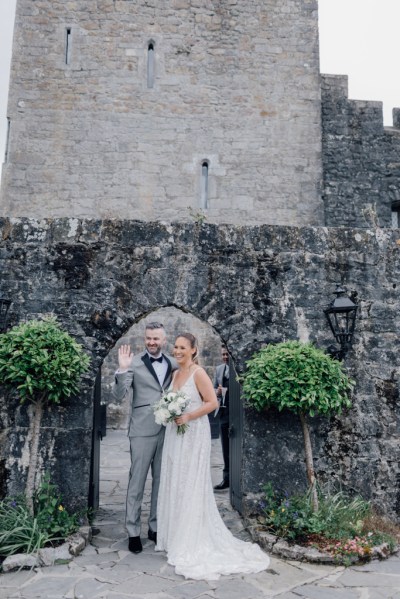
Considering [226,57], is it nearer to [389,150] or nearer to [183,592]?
[389,150]

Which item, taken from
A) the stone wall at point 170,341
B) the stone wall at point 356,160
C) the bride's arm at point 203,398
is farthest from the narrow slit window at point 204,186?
the bride's arm at point 203,398

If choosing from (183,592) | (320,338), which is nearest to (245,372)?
(320,338)

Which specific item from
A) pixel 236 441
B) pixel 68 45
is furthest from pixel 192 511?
pixel 68 45

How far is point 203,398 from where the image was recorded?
4.59m

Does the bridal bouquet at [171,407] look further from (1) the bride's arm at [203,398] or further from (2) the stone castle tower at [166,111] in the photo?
(2) the stone castle tower at [166,111]

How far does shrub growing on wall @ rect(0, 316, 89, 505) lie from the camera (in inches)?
179

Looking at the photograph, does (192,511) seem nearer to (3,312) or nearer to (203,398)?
(203,398)

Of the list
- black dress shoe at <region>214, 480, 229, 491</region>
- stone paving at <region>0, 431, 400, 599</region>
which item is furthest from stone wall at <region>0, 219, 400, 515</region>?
black dress shoe at <region>214, 480, 229, 491</region>

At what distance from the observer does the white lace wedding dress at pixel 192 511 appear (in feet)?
13.9

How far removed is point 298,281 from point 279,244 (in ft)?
1.35

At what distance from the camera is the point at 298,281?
541 cm

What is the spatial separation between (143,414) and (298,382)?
4.47 ft

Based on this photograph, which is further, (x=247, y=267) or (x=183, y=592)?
(x=247, y=267)

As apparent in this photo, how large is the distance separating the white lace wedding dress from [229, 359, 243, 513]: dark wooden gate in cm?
76
